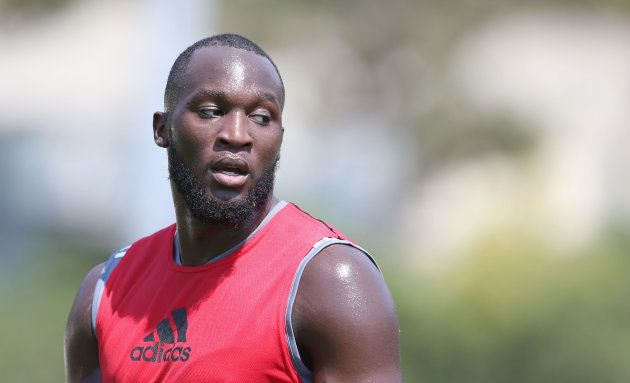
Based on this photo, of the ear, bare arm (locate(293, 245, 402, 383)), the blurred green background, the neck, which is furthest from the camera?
the blurred green background

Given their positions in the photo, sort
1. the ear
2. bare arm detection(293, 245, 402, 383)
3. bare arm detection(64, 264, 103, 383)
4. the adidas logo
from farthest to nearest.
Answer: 1. bare arm detection(64, 264, 103, 383)
2. the ear
3. the adidas logo
4. bare arm detection(293, 245, 402, 383)

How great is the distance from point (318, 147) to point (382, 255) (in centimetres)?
847

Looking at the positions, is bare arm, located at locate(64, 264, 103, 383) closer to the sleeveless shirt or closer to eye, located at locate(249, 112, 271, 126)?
the sleeveless shirt

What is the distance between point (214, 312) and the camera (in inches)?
156

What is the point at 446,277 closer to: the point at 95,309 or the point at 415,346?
the point at 415,346

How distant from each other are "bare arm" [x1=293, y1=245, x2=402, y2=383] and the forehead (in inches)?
24.3

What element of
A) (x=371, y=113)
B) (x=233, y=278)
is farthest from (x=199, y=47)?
(x=371, y=113)

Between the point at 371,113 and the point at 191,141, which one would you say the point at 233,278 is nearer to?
the point at 191,141

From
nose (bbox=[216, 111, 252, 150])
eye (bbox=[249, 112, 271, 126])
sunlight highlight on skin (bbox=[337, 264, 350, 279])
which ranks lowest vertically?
sunlight highlight on skin (bbox=[337, 264, 350, 279])

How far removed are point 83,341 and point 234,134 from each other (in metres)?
0.97

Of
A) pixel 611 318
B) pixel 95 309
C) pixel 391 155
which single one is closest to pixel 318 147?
pixel 391 155

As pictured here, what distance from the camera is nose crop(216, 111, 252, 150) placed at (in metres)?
3.97

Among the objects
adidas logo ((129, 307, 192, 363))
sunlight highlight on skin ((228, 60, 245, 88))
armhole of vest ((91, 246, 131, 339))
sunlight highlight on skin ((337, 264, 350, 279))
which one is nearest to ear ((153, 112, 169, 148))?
sunlight highlight on skin ((228, 60, 245, 88))

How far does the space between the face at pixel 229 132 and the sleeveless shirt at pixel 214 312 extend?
15cm
